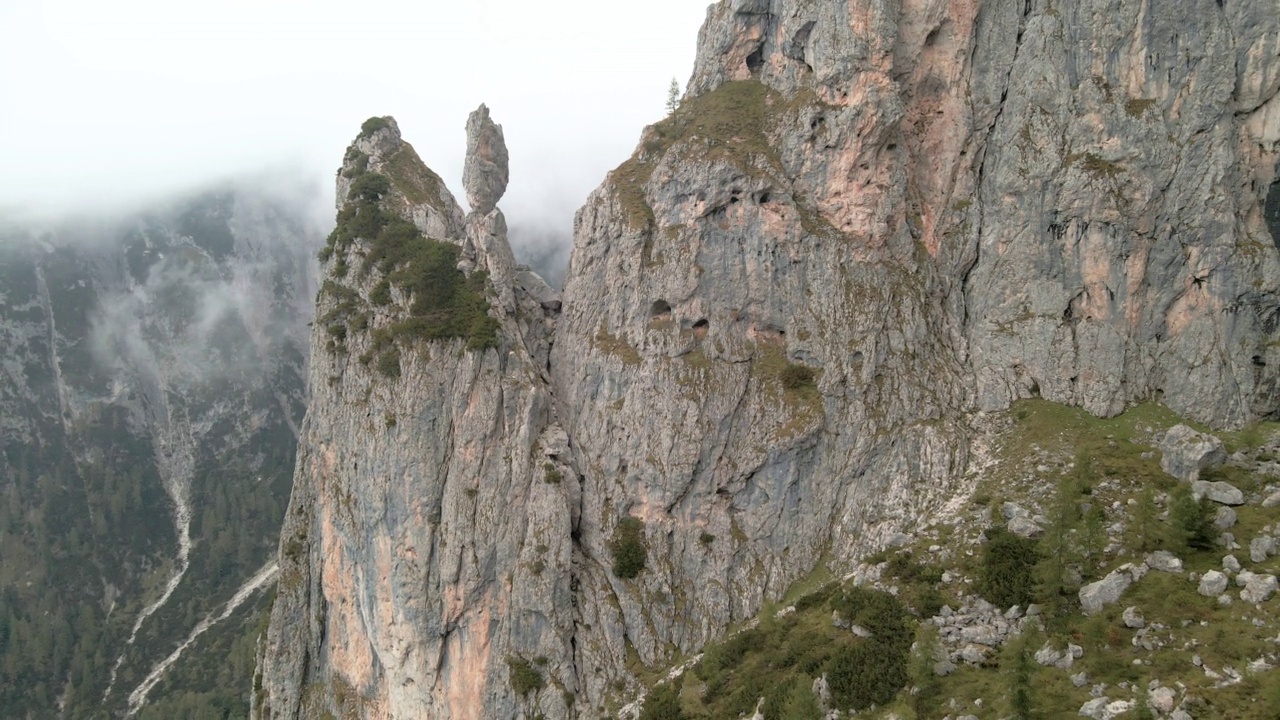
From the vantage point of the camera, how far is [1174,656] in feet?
104

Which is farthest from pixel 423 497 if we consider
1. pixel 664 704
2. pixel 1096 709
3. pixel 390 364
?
pixel 1096 709

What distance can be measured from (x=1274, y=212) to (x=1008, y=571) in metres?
37.7

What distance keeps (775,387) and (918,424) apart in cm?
1188

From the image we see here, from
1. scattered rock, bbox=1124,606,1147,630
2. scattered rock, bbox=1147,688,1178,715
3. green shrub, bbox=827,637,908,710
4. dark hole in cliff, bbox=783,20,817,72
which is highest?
dark hole in cliff, bbox=783,20,817,72

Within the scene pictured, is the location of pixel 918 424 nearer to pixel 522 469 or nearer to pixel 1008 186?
pixel 1008 186

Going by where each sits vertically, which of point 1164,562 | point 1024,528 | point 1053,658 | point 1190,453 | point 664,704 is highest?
point 1190,453

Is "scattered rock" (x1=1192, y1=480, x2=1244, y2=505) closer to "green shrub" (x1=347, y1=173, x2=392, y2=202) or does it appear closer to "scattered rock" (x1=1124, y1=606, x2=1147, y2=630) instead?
"scattered rock" (x1=1124, y1=606, x2=1147, y2=630)

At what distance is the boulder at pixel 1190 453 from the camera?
141ft

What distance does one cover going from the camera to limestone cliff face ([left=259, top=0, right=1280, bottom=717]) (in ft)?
172

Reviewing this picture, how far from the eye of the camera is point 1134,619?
34.2m

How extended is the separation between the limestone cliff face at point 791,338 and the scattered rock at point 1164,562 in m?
15.2

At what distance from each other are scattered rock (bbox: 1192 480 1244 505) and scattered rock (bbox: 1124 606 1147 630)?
374 inches

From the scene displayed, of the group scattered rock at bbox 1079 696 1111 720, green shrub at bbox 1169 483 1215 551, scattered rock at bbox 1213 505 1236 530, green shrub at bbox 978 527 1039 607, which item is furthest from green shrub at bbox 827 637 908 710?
scattered rock at bbox 1213 505 1236 530

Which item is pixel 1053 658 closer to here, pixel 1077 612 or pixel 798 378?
pixel 1077 612
